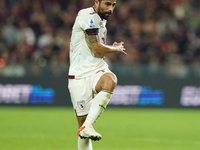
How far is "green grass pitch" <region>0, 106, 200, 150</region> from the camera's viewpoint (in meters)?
8.39

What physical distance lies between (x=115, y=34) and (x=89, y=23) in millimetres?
11011

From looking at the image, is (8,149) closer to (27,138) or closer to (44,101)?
(27,138)

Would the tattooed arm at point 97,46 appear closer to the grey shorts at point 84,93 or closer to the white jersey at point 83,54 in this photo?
the white jersey at point 83,54

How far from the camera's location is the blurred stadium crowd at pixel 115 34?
49.0ft

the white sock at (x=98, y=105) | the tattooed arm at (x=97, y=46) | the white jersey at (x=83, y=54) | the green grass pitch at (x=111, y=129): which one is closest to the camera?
the white sock at (x=98, y=105)

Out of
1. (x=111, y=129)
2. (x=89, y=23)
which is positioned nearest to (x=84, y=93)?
(x=89, y=23)

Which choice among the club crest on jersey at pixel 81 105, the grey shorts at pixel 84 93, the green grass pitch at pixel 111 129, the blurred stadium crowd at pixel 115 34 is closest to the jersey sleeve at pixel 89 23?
the grey shorts at pixel 84 93

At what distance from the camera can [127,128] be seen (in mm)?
11031

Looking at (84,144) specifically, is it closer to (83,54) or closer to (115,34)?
(83,54)

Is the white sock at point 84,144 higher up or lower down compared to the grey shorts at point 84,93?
lower down

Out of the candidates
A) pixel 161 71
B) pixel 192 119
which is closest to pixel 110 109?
pixel 161 71

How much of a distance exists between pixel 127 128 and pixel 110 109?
4.15m

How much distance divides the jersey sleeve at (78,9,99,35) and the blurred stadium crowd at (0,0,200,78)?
8.97 m

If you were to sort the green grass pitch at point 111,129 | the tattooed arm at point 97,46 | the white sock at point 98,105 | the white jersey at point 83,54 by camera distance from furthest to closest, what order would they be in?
1. the green grass pitch at point 111,129
2. the white jersey at point 83,54
3. the tattooed arm at point 97,46
4. the white sock at point 98,105
